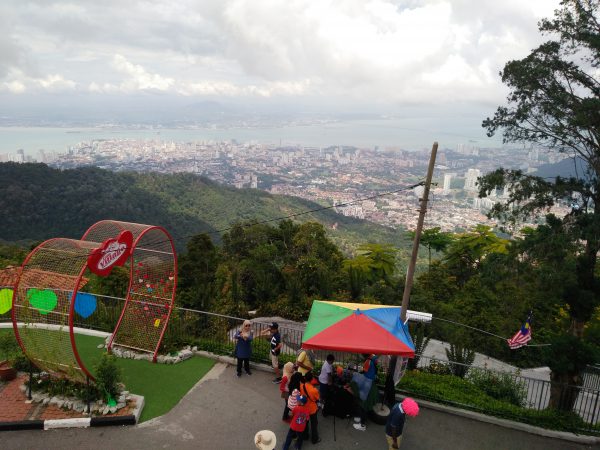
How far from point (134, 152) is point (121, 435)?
192927mm

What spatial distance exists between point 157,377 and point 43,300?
2.86m

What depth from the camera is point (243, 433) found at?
709 centimetres

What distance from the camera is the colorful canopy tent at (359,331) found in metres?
6.88

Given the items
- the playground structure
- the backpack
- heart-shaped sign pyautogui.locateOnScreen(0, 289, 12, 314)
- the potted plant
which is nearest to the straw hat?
the backpack

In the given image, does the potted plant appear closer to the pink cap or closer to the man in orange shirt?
the man in orange shirt

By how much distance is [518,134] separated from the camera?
31.1 ft

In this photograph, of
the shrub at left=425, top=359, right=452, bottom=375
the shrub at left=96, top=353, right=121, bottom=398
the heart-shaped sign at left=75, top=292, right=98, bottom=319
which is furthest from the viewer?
the shrub at left=425, top=359, right=452, bottom=375

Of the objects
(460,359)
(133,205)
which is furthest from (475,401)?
(133,205)

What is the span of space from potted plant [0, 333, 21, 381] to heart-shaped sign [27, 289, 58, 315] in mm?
1655

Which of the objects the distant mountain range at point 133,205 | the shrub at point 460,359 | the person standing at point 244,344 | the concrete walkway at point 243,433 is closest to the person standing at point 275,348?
the person standing at point 244,344

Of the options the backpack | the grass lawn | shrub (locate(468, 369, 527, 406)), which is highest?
the backpack

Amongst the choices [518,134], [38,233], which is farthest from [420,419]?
[38,233]

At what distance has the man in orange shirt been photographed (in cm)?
624

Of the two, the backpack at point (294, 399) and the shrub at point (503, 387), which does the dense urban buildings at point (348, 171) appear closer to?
the shrub at point (503, 387)
